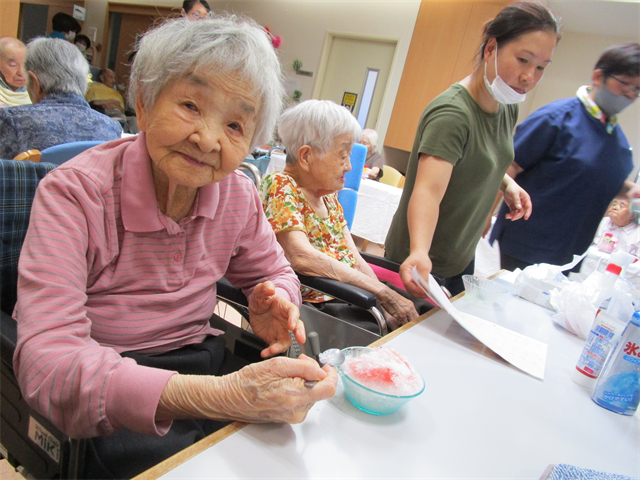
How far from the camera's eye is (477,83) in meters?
1.39

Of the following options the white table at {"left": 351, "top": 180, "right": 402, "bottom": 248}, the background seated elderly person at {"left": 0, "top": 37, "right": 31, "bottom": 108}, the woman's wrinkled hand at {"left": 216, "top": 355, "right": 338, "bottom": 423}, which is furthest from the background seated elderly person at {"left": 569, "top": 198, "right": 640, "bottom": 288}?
the background seated elderly person at {"left": 0, "top": 37, "right": 31, "bottom": 108}

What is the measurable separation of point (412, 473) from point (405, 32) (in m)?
6.31

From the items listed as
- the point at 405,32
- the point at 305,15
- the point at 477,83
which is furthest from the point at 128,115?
the point at 477,83

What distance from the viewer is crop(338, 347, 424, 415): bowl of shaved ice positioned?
2.10ft

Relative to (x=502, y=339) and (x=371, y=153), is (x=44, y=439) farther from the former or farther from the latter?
(x=371, y=153)

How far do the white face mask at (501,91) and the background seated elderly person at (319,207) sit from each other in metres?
0.48

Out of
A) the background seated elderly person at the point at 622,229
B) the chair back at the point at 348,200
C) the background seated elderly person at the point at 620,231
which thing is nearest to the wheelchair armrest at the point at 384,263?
the chair back at the point at 348,200

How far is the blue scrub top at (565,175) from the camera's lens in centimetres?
182

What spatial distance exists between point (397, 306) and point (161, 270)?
82 centimetres

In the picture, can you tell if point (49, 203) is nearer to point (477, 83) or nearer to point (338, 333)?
point (338, 333)

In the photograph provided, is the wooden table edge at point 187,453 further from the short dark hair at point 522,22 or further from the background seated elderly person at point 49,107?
the background seated elderly person at point 49,107

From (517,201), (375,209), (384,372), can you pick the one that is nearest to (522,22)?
(517,201)

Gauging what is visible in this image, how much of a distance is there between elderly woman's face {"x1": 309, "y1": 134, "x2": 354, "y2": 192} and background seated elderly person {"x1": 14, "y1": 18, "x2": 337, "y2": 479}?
0.54 m

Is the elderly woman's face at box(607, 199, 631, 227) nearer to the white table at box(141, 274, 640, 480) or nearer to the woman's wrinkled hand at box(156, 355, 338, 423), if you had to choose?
the white table at box(141, 274, 640, 480)
